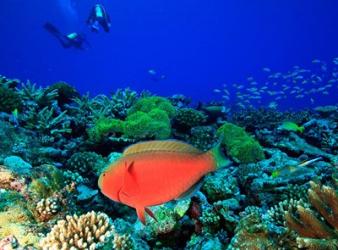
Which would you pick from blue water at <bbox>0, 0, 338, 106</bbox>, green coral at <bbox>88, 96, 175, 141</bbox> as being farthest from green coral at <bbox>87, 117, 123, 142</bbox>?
blue water at <bbox>0, 0, 338, 106</bbox>

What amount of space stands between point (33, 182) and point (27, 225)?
0.76 metres

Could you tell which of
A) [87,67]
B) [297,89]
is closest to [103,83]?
[87,67]

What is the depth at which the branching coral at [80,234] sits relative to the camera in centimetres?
336

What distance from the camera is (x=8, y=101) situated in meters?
8.77

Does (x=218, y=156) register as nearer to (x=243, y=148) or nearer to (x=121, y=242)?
(x=121, y=242)

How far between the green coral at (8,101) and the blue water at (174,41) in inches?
2692

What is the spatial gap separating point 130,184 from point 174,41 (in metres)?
151

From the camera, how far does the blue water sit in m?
94.4

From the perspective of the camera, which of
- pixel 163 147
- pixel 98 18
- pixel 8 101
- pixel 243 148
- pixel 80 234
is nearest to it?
pixel 163 147

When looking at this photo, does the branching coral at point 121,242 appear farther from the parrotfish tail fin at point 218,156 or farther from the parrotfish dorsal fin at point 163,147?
the parrotfish tail fin at point 218,156

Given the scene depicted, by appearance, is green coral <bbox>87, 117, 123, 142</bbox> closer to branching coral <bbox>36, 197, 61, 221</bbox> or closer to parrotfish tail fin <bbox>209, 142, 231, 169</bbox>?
branching coral <bbox>36, 197, 61, 221</bbox>

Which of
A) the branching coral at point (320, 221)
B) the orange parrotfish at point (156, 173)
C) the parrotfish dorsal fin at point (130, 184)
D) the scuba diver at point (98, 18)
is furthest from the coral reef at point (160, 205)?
the scuba diver at point (98, 18)

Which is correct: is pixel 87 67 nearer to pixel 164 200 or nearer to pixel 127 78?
pixel 127 78

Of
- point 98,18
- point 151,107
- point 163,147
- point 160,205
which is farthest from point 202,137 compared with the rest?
point 98,18
